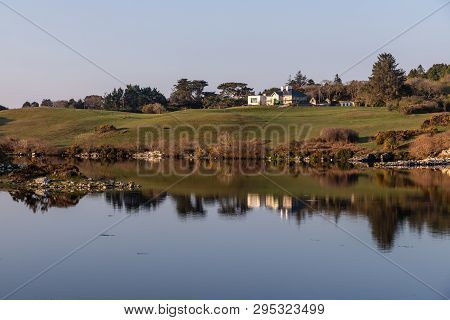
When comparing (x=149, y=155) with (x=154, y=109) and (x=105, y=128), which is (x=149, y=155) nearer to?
(x=105, y=128)

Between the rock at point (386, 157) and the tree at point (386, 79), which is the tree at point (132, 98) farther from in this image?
the rock at point (386, 157)

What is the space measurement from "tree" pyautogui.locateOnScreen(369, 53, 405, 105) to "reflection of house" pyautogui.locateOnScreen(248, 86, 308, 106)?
78.7 feet

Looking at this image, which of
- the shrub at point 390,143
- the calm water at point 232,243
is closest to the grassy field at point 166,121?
the shrub at point 390,143

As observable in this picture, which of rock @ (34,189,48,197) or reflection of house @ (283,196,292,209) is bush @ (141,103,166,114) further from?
reflection of house @ (283,196,292,209)

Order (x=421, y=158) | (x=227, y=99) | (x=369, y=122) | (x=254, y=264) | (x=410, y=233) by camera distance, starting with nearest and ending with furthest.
A: (x=254, y=264)
(x=410, y=233)
(x=421, y=158)
(x=369, y=122)
(x=227, y=99)

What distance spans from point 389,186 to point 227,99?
102 metres

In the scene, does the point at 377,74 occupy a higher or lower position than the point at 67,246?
higher

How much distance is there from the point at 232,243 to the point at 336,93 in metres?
118

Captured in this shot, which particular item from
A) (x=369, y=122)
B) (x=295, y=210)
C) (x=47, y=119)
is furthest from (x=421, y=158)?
(x=47, y=119)

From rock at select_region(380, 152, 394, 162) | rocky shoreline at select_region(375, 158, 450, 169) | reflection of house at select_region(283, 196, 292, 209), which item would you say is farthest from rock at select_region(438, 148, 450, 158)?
reflection of house at select_region(283, 196, 292, 209)

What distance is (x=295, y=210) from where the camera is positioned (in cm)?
3278

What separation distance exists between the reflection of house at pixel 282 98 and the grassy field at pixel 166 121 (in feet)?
66.3

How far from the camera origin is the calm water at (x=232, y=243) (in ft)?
60.6

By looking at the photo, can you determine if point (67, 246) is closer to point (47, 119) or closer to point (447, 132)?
point (447, 132)
